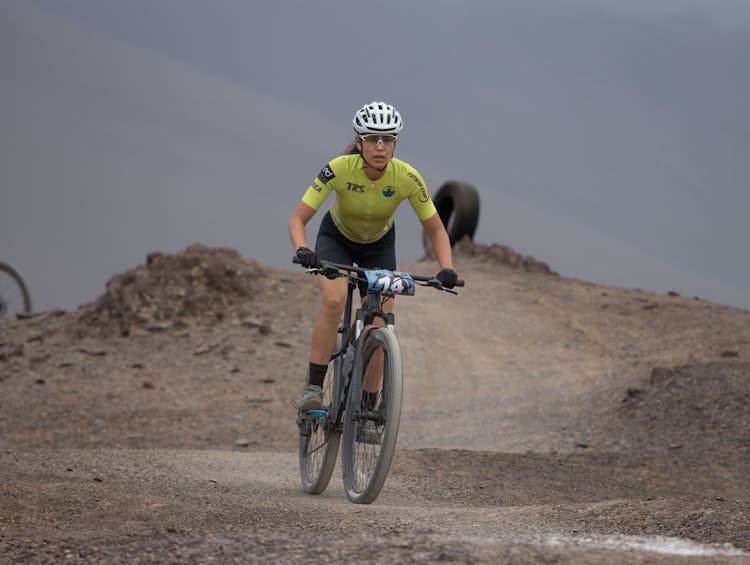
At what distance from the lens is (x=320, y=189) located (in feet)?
27.9

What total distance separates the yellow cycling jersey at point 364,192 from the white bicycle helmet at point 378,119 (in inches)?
13.8

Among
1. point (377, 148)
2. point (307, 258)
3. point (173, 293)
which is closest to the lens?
point (307, 258)

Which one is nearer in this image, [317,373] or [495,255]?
[317,373]

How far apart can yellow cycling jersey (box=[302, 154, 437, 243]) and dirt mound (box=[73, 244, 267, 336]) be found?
44.7 feet

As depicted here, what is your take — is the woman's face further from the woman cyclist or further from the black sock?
the black sock

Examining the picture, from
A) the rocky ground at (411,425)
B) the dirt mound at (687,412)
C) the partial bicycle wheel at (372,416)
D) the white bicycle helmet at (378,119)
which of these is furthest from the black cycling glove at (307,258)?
the dirt mound at (687,412)

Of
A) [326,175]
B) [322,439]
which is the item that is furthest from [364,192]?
[322,439]

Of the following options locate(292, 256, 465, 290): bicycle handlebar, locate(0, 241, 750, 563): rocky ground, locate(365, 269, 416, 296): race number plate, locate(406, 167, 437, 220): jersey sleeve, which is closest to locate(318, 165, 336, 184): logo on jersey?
locate(406, 167, 437, 220): jersey sleeve

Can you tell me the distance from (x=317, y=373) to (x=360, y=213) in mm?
1345

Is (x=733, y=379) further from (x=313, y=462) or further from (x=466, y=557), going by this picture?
(x=466, y=557)

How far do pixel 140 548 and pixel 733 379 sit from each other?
42.1 ft

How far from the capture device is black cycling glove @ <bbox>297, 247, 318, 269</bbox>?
7.68 meters

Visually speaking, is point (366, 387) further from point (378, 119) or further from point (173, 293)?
point (173, 293)

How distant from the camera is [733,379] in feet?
53.5
